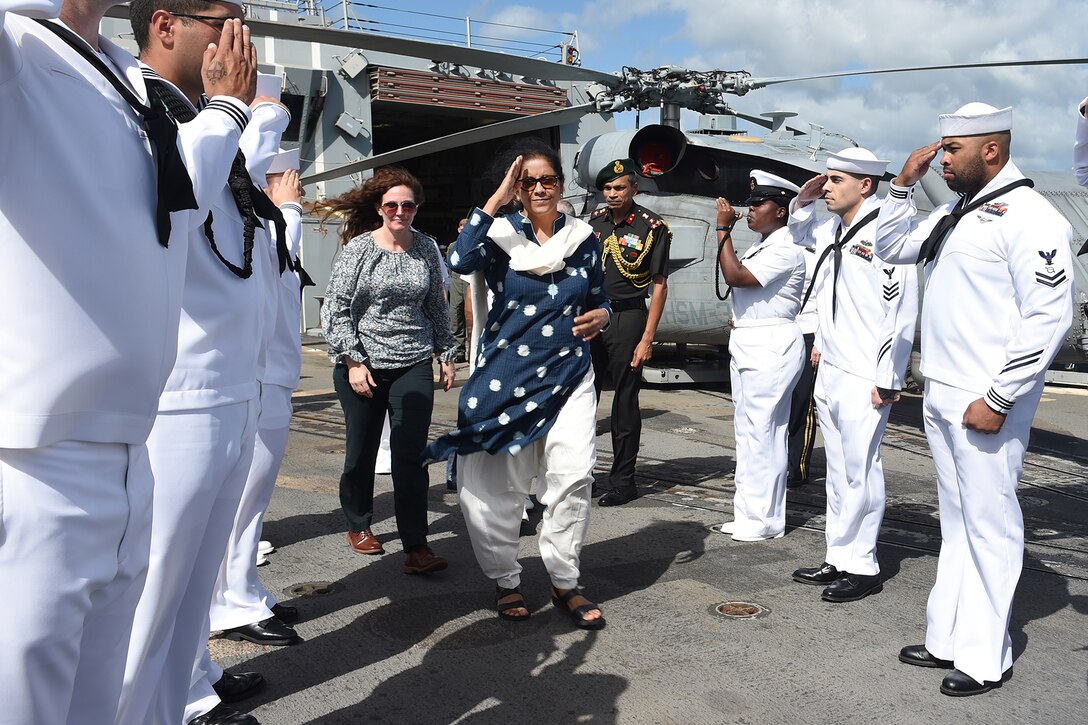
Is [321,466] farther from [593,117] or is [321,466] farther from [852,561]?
[593,117]

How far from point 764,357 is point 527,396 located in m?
1.86

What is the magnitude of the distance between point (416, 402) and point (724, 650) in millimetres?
1866

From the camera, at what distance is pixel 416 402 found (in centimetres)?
464

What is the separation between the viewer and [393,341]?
4676 millimetres

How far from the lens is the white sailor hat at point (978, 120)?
354cm

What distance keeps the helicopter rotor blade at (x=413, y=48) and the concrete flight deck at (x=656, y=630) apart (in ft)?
9.22

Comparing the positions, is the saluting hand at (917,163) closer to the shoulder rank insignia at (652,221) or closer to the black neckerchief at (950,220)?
the black neckerchief at (950,220)

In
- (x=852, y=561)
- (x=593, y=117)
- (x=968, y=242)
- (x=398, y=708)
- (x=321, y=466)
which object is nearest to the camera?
(x=398, y=708)

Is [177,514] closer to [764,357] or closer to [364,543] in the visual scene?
[364,543]

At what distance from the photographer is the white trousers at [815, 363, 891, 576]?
4.46m

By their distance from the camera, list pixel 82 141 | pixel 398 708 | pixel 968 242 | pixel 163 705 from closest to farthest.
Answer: pixel 82 141
pixel 163 705
pixel 398 708
pixel 968 242

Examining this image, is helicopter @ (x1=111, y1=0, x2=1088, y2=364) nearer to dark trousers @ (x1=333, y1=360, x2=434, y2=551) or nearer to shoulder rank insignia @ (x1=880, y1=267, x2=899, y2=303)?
dark trousers @ (x1=333, y1=360, x2=434, y2=551)

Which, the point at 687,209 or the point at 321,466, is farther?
the point at 687,209

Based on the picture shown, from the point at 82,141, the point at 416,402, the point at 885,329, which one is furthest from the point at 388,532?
the point at 82,141
